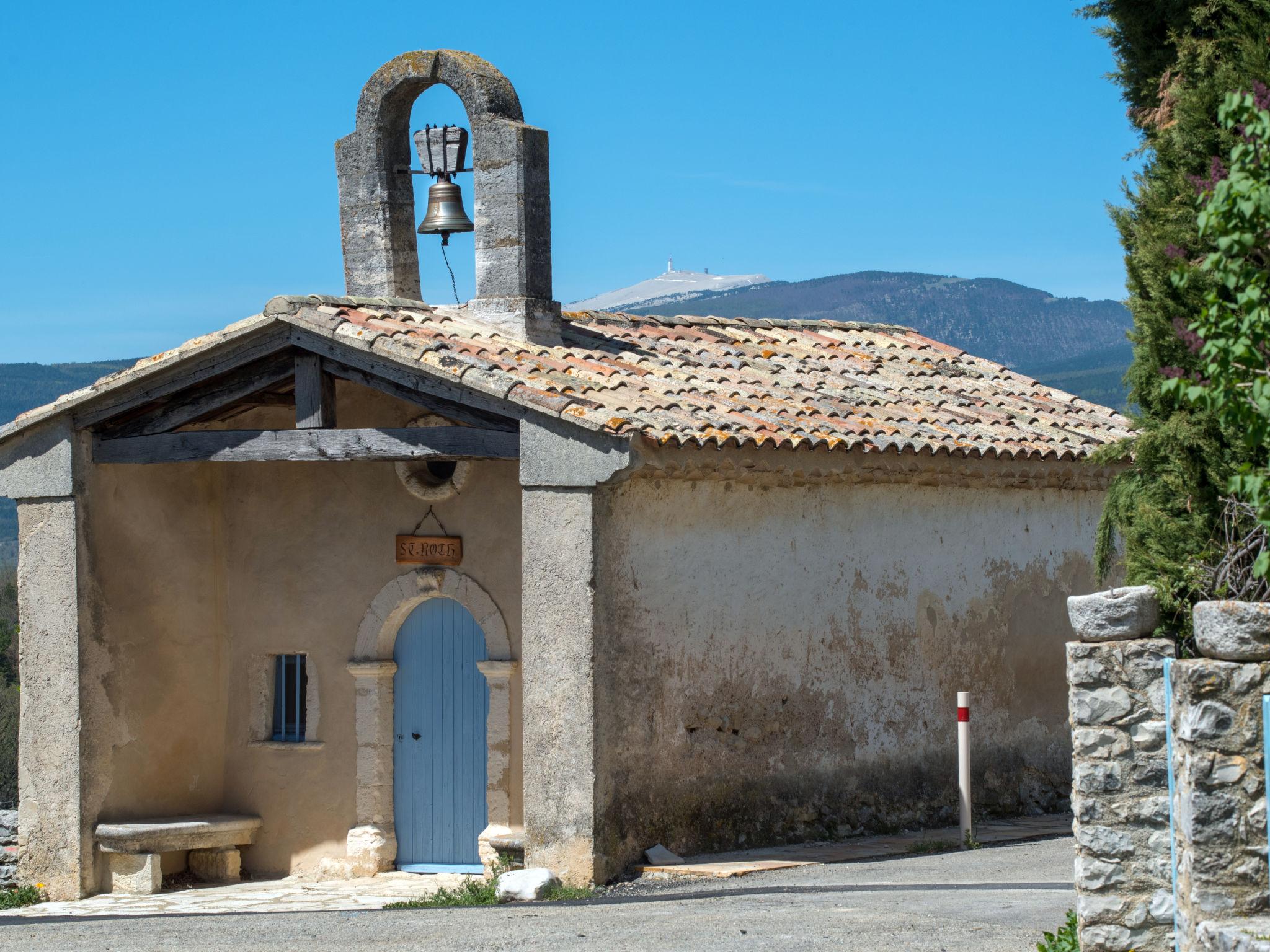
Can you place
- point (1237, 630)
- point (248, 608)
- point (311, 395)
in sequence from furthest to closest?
1. point (248, 608)
2. point (311, 395)
3. point (1237, 630)

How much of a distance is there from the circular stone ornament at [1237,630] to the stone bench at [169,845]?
8.08 metres

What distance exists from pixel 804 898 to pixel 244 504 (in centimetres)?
580

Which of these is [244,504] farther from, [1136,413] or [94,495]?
[1136,413]

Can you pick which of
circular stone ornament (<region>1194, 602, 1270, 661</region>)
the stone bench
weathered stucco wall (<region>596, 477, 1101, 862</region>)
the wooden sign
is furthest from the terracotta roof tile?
circular stone ornament (<region>1194, 602, 1270, 661</region>)

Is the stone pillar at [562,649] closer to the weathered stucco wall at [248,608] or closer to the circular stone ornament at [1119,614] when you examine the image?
the weathered stucco wall at [248,608]

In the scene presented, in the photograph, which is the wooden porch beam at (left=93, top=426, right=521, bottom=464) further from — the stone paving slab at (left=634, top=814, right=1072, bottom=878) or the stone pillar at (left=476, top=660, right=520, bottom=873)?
the stone paving slab at (left=634, top=814, right=1072, bottom=878)

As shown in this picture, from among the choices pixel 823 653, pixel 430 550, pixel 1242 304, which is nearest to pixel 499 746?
pixel 430 550

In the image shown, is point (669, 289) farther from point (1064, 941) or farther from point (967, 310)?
point (1064, 941)

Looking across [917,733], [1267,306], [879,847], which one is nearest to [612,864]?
[879,847]

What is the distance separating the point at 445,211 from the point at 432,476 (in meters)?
2.11

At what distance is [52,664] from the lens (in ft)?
39.1

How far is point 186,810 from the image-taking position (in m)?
12.7

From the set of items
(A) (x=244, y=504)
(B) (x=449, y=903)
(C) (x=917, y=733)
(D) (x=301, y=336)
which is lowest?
(B) (x=449, y=903)

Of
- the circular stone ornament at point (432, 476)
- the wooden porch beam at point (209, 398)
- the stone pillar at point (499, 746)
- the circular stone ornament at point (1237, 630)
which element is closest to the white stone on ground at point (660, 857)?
the stone pillar at point (499, 746)
